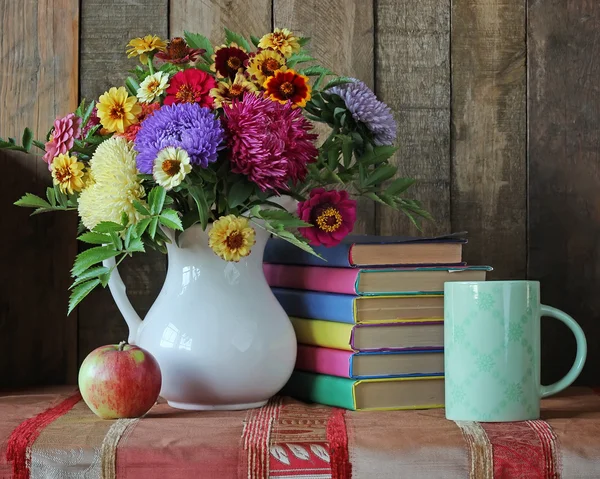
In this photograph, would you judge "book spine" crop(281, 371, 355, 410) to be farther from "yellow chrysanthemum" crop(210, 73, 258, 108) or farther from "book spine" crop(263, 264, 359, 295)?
"yellow chrysanthemum" crop(210, 73, 258, 108)

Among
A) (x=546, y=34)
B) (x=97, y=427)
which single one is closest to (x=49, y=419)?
(x=97, y=427)

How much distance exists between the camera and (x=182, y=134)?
2.77ft

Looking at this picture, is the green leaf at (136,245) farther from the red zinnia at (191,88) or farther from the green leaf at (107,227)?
the red zinnia at (191,88)

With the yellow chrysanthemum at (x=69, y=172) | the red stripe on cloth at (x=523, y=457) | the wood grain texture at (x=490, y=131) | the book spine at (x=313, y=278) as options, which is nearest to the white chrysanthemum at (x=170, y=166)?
the yellow chrysanthemum at (x=69, y=172)

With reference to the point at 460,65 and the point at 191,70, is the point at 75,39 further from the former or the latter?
the point at 460,65

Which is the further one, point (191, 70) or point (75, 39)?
point (75, 39)

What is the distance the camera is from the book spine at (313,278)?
0.94m

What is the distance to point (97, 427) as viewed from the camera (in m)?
0.82

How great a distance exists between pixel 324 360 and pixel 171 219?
10.4 inches

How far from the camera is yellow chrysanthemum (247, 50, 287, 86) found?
92 cm

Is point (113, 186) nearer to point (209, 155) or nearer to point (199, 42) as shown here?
point (209, 155)

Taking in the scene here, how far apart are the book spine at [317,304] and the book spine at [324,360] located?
1.5 inches

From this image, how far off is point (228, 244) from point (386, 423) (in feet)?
0.79

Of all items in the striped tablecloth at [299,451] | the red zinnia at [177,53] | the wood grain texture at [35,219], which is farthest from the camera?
the wood grain texture at [35,219]
